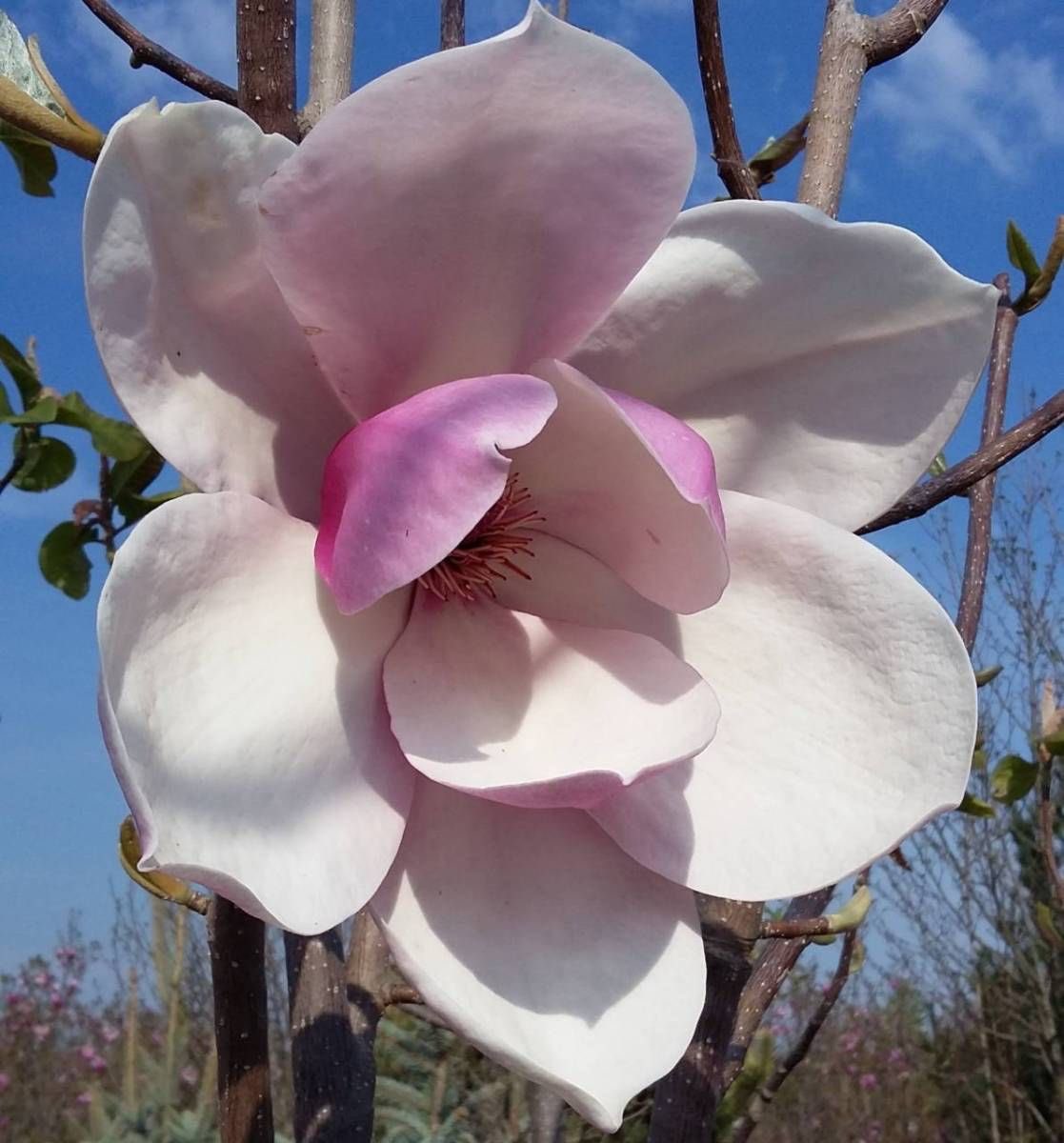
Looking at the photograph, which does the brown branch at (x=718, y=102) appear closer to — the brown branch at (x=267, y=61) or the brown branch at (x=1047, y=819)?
the brown branch at (x=267, y=61)

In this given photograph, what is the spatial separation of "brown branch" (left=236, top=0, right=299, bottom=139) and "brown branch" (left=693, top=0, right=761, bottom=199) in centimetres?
31

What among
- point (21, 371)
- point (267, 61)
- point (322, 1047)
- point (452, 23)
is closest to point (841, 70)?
point (452, 23)

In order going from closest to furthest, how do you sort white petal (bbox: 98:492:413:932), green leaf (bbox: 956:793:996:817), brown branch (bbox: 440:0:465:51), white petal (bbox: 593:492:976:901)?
white petal (bbox: 98:492:413:932) → white petal (bbox: 593:492:976:901) → brown branch (bbox: 440:0:465:51) → green leaf (bbox: 956:793:996:817)

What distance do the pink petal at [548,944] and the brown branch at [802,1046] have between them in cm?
54

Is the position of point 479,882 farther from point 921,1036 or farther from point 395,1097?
point 921,1036

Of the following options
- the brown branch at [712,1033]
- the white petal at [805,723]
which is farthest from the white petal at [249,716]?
the brown branch at [712,1033]

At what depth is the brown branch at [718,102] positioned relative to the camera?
29.2 inches

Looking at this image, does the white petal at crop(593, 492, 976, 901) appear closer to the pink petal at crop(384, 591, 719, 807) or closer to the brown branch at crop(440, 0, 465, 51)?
the pink petal at crop(384, 591, 719, 807)

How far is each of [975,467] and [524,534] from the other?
31 cm

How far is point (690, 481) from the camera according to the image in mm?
487

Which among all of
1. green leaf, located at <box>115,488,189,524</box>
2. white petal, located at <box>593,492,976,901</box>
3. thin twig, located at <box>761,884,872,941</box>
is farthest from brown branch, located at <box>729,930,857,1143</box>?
green leaf, located at <box>115,488,189,524</box>

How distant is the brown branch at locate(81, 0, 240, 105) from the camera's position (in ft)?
2.23

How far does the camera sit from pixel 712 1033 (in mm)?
679

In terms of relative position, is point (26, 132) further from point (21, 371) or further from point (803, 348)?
point (803, 348)
